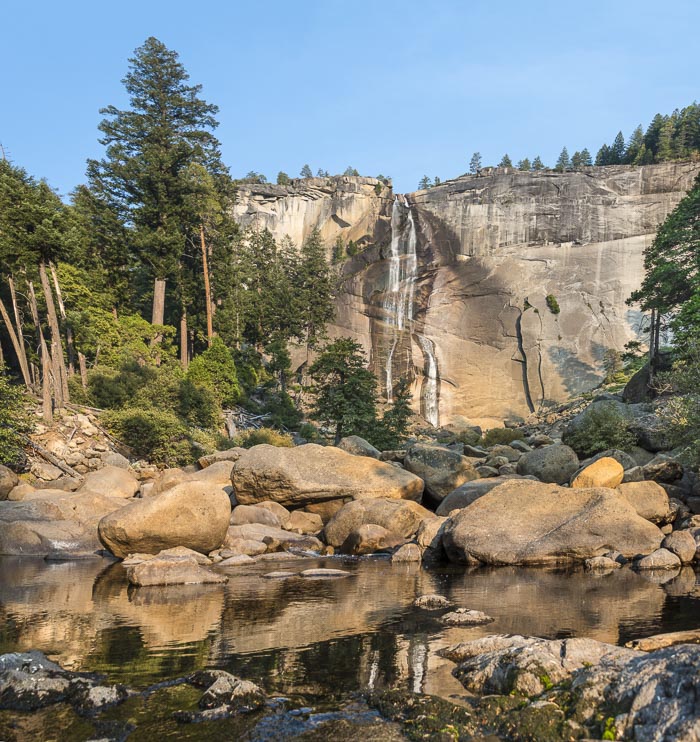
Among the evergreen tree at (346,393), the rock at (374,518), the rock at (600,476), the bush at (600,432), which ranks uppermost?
the evergreen tree at (346,393)

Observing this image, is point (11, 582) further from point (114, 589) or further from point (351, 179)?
point (351, 179)

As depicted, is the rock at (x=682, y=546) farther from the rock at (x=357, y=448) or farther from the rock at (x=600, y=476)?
the rock at (x=357, y=448)

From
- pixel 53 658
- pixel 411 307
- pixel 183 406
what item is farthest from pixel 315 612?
pixel 411 307

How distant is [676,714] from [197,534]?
12696 mm

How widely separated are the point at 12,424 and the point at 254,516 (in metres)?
11.1

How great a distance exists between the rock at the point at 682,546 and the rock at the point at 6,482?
1876cm

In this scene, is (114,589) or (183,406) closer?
(114,589)

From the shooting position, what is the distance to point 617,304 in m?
55.7

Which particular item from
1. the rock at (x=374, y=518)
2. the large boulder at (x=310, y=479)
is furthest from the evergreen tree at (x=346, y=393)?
the rock at (x=374, y=518)

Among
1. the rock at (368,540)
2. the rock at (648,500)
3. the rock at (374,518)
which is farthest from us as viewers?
the rock at (374,518)

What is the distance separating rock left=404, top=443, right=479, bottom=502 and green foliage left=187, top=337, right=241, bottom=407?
16246mm

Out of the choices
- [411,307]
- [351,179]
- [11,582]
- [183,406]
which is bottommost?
[11,582]

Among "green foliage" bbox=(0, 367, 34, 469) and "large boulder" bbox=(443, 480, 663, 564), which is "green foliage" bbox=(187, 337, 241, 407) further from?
"large boulder" bbox=(443, 480, 663, 564)

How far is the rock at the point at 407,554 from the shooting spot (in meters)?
15.9
